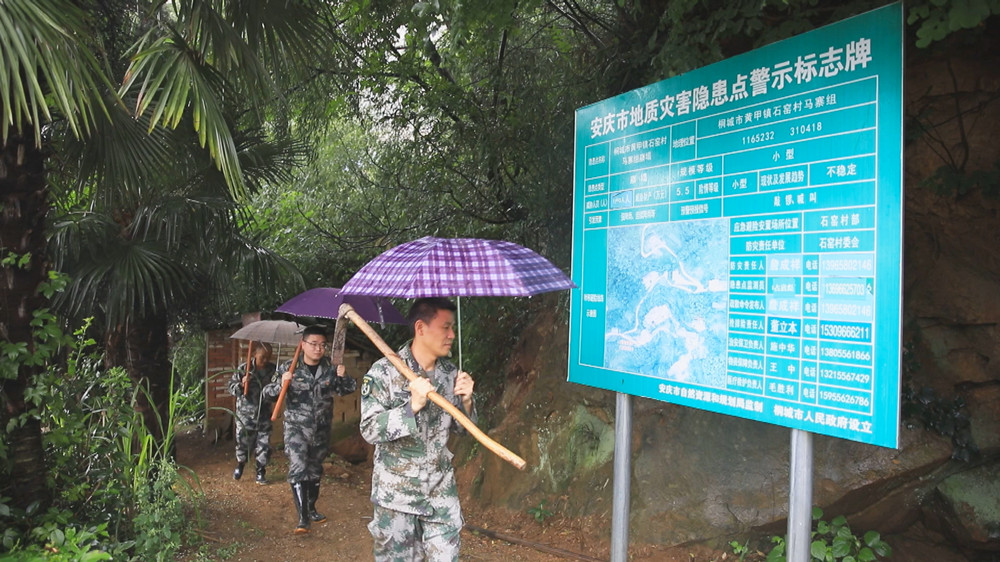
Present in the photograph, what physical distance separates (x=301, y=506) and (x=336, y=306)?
1.70m

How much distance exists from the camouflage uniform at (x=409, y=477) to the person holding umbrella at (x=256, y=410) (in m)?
4.57

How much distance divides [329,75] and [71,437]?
453cm

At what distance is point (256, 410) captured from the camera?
26.5 feet

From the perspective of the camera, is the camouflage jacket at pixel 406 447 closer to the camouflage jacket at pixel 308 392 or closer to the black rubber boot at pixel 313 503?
the camouflage jacket at pixel 308 392

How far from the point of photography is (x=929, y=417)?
15.3ft

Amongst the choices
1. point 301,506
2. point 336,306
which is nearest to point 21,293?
point 336,306

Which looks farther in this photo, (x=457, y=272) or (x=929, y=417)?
(x=929, y=417)

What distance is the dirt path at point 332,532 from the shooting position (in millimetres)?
5434

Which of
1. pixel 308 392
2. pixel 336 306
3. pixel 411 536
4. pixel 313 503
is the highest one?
pixel 336 306

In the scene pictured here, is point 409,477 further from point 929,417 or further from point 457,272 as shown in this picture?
point 929,417

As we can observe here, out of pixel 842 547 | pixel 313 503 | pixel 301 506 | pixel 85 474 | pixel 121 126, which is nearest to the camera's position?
pixel 842 547

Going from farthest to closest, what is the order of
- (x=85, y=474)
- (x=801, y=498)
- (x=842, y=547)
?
1. (x=85, y=474)
2. (x=842, y=547)
3. (x=801, y=498)

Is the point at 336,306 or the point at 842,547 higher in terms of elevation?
the point at 336,306

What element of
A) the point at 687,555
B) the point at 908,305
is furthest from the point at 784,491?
the point at 908,305
